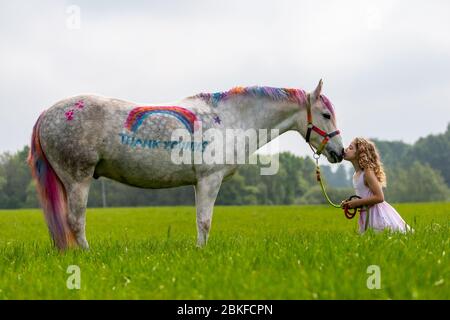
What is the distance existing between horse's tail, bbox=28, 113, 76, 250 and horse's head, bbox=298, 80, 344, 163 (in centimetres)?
404

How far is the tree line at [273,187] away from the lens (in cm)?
7606

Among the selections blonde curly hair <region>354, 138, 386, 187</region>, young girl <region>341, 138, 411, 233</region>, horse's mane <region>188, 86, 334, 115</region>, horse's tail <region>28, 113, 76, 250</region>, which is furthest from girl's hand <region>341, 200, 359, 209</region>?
horse's tail <region>28, 113, 76, 250</region>

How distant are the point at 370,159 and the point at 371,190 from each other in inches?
20.1

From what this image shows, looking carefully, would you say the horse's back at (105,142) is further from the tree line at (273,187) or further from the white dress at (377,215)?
the tree line at (273,187)

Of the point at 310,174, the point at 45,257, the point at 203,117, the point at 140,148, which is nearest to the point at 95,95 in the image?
the point at 140,148

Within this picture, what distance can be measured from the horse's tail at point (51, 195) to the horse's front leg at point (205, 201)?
193cm

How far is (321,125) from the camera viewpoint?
818cm

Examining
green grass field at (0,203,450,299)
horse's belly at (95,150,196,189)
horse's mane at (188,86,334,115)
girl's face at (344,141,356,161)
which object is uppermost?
horse's mane at (188,86,334,115)

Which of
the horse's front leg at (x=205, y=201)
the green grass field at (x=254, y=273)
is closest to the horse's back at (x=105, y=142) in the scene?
the horse's front leg at (x=205, y=201)

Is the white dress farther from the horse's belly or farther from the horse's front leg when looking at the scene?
the horse's belly

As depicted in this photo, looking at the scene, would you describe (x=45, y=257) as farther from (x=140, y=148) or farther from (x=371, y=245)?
(x=371, y=245)

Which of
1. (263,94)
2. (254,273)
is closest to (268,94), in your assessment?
(263,94)

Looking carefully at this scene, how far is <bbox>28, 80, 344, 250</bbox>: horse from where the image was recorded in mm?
7273

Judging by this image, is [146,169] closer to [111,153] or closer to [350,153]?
[111,153]
